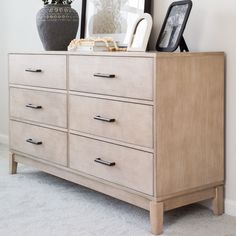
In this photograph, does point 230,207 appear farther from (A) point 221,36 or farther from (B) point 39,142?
(B) point 39,142

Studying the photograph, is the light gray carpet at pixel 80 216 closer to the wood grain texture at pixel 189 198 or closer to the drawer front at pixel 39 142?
the wood grain texture at pixel 189 198

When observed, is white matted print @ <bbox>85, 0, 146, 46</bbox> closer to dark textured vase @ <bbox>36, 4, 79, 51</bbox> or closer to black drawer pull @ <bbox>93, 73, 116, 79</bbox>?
dark textured vase @ <bbox>36, 4, 79, 51</bbox>

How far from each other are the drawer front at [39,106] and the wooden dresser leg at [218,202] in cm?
88

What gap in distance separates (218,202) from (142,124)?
23.0 inches

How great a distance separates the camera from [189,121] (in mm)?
2305

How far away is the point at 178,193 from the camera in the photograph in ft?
7.54

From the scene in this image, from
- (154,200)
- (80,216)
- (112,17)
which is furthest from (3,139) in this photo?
(154,200)

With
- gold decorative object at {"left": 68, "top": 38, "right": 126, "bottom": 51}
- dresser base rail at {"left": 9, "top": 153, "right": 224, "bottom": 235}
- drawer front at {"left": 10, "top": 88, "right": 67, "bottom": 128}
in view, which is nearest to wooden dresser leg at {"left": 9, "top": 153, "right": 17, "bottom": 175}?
drawer front at {"left": 10, "top": 88, "right": 67, "bottom": 128}

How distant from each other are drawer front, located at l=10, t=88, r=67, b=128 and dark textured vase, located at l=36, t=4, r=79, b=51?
0.33 m

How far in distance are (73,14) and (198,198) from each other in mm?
1339

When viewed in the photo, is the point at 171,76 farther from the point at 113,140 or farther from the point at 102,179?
the point at 102,179

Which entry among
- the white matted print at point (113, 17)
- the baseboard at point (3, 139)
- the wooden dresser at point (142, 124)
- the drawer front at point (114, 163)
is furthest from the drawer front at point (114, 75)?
the baseboard at point (3, 139)

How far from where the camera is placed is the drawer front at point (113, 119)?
224 cm

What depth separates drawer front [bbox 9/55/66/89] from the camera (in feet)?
9.01
